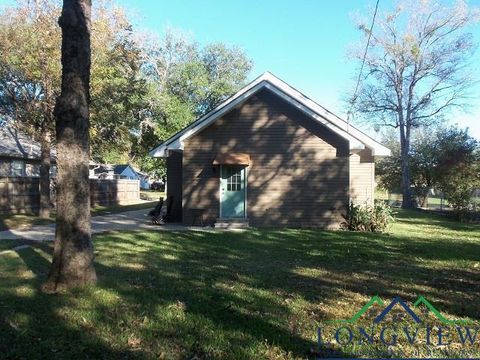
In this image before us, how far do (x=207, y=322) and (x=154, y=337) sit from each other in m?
0.67

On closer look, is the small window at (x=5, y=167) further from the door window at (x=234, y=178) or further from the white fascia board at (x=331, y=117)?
the white fascia board at (x=331, y=117)

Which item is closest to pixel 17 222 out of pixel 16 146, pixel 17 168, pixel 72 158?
pixel 72 158

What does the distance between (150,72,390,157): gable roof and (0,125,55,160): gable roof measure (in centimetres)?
1463

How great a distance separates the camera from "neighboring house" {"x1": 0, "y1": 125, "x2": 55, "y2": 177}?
1078 inches

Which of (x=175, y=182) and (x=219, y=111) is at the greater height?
(x=219, y=111)

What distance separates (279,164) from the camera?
16391 mm

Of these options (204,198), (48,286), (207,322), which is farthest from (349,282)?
→ (204,198)

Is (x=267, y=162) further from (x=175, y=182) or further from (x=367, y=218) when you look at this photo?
(x=175, y=182)

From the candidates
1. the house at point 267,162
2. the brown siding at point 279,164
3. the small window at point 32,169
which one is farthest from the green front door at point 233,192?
the small window at point 32,169

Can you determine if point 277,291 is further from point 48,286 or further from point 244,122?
point 244,122

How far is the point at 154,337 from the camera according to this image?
4.75 metres

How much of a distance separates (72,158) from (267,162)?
10.4m

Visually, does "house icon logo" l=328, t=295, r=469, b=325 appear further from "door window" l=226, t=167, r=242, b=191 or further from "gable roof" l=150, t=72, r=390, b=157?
"door window" l=226, t=167, r=242, b=191

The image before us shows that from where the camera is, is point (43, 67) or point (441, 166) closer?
point (43, 67)
